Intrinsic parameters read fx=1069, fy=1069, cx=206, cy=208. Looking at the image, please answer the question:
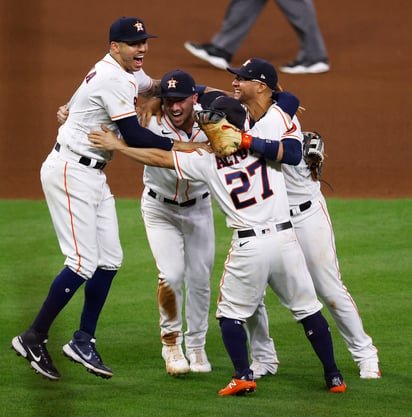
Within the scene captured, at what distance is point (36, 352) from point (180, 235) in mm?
1088

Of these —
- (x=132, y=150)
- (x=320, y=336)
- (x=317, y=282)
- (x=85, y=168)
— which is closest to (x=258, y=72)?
(x=132, y=150)

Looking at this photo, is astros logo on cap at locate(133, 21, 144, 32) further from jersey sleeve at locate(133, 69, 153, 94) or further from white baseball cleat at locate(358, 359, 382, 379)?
white baseball cleat at locate(358, 359, 382, 379)

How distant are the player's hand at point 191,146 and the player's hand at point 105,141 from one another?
26cm

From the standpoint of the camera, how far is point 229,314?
17.0 ft

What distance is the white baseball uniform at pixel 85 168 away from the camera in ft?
17.5

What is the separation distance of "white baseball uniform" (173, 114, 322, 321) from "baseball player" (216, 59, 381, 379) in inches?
15.5

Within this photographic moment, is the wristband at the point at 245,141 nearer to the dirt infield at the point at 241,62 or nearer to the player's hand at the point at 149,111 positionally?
the player's hand at the point at 149,111

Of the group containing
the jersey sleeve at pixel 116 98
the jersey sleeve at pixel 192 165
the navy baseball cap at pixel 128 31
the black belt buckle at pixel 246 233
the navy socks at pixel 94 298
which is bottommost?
the navy socks at pixel 94 298

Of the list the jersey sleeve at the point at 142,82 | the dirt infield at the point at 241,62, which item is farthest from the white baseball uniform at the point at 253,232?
the dirt infield at the point at 241,62

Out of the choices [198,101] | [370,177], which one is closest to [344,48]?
[370,177]

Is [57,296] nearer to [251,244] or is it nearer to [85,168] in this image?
[85,168]

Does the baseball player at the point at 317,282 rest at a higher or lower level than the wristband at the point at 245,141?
lower

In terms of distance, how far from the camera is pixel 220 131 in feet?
16.7

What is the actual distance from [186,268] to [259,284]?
0.89 metres
